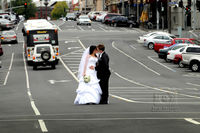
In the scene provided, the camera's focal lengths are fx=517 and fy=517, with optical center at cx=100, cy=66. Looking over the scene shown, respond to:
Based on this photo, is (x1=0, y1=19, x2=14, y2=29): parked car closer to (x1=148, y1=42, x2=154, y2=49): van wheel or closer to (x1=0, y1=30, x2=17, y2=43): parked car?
(x1=0, y1=30, x2=17, y2=43): parked car

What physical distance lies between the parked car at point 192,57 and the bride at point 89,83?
73.0 ft

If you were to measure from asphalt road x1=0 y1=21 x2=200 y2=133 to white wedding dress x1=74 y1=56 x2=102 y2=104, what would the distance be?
20.5 inches

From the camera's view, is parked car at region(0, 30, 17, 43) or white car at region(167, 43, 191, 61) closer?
white car at region(167, 43, 191, 61)

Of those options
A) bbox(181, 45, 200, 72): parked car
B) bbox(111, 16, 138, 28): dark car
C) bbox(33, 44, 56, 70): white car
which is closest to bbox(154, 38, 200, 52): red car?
bbox(181, 45, 200, 72): parked car

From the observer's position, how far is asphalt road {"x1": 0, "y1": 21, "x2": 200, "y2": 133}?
10.4 m

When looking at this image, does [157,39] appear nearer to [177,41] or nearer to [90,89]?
[177,41]

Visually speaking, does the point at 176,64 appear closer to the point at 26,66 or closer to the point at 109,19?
the point at 26,66

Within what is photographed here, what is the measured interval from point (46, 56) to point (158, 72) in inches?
330

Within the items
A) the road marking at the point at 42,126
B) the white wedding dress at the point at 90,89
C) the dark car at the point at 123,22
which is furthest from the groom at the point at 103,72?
the dark car at the point at 123,22

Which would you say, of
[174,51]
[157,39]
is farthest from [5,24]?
[174,51]

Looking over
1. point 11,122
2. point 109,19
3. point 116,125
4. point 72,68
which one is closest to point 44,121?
point 11,122

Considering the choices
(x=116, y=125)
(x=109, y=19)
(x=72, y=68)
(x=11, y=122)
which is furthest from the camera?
(x=109, y=19)

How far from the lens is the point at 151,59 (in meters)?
45.0

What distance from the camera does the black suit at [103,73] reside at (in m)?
15.1
